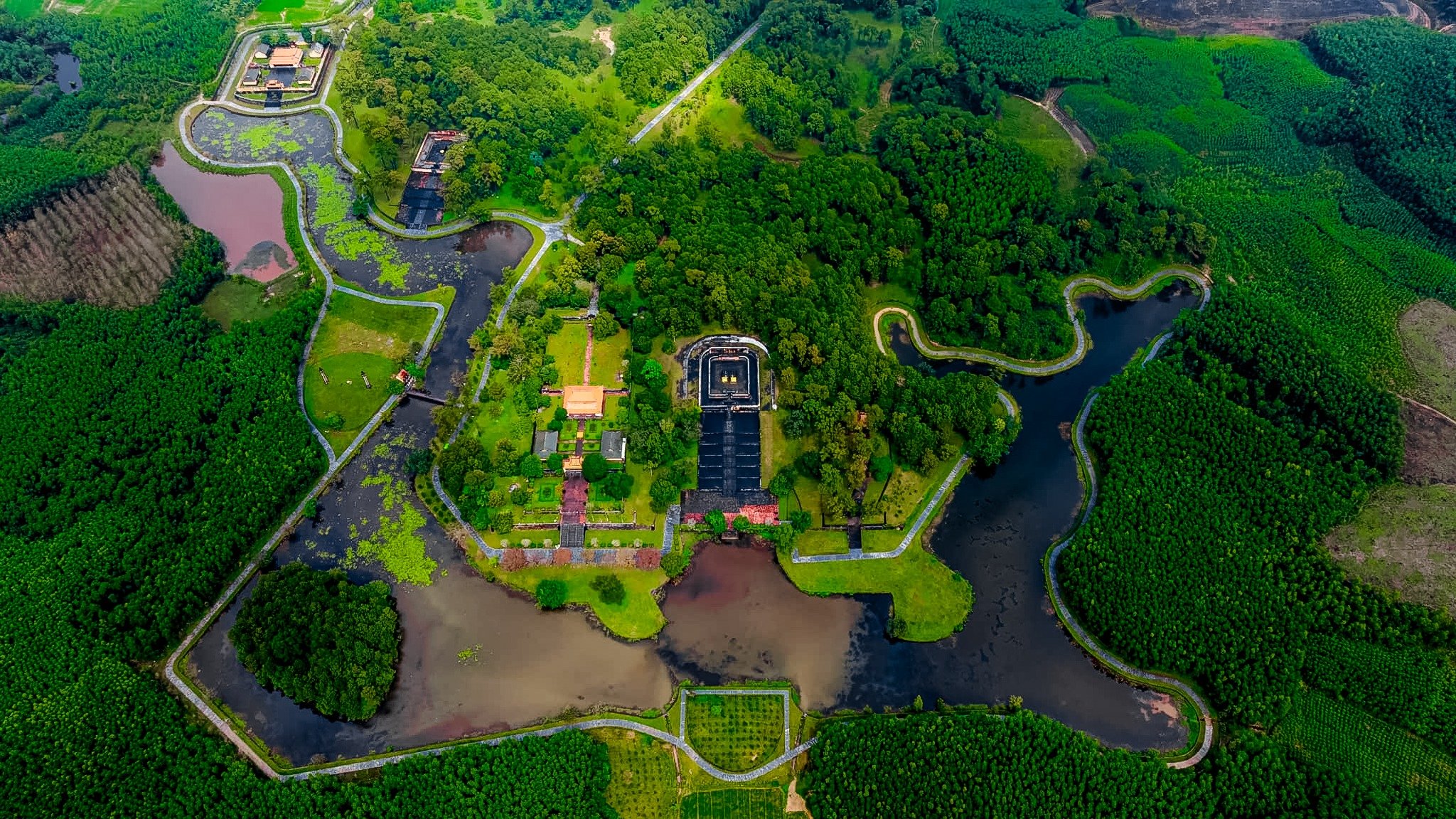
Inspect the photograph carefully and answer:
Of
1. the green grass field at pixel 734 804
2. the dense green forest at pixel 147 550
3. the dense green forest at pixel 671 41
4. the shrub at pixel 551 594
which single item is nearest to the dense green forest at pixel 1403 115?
the dense green forest at pixel 671 41

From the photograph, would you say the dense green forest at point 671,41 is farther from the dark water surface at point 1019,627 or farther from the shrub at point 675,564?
the shrub at point 675,564

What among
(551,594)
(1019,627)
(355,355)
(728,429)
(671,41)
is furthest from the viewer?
(671,41)

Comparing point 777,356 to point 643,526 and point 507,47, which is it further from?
point 507,47

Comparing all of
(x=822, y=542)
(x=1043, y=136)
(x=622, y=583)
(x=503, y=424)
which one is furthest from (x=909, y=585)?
(x=1043, y=136)

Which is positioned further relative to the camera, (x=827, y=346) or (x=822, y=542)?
(x=827, y=346)

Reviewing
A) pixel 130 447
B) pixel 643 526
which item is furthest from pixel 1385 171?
pixel 130 447

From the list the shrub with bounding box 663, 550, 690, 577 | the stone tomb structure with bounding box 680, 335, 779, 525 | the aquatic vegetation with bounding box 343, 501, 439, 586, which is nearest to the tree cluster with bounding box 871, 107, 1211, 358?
the stone tomb structure with bounding box 680, 335, 779, 525

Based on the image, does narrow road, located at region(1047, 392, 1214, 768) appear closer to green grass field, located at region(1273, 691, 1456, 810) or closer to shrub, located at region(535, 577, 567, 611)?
green grass field, located at region(1273, 691, 1456, 810)

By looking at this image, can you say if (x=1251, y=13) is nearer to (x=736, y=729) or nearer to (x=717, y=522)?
(x=717, y=522)
